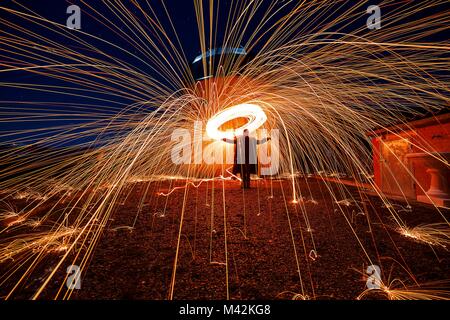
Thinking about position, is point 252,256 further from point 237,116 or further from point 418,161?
point 418,161

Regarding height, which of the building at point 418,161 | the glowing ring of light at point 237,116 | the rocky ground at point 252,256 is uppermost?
the glowing ring of light at point 237,116

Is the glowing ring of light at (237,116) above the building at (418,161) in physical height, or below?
above

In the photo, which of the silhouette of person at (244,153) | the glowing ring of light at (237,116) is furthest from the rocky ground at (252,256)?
the silhouette of person at (244,153)

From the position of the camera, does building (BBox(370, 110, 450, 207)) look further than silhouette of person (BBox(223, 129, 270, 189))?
No

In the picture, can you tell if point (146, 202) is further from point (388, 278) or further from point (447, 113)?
point (447, 113)

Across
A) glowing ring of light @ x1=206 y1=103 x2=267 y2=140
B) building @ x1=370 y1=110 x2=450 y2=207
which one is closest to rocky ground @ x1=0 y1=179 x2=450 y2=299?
building @ x1=370 y1=110 x2=450 y2=207

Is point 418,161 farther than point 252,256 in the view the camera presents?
Yes

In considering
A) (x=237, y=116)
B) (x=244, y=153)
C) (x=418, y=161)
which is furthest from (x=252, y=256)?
(x=418, y=161)

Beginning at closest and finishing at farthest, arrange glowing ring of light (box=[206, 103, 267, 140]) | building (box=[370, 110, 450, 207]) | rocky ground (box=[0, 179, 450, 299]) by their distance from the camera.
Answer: rocky ground (box=[0, 179, 450, 299]) < building (box=[370, 110, 450, 207]) < glowing ring of light (box=[206, 103, 267, 140])

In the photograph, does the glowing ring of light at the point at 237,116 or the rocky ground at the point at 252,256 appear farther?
the glowing ring of light at the point at 237,116

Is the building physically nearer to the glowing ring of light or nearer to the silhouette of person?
the glowing ring of light

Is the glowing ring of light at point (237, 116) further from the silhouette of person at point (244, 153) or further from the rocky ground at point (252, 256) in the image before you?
the rocky ground at point (252, 256)

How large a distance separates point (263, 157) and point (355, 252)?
1195 cm
